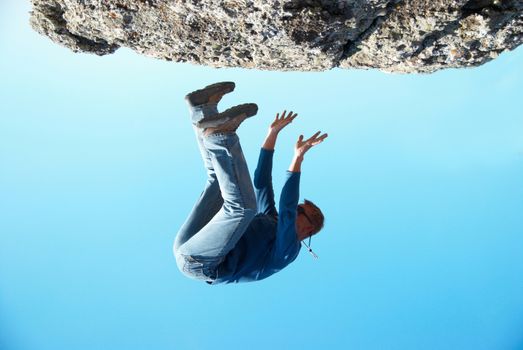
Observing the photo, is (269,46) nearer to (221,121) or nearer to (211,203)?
(221,121)

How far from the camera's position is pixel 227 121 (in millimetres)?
3809

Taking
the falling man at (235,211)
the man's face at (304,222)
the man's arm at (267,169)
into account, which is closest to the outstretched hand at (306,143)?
the falling man at (235,211)

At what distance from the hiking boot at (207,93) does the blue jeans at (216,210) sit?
8 centimetres

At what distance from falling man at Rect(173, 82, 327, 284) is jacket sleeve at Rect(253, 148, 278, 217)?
1 cm

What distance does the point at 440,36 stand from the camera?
374cm

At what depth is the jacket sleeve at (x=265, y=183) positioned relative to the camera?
15.7 feet

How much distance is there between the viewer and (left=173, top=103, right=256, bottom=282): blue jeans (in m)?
3.77

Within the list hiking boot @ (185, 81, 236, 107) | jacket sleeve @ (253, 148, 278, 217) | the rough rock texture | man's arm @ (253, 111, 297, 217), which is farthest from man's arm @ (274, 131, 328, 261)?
hiking boot @ (185, 81, 236, 107)

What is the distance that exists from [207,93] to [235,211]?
1.18 meters

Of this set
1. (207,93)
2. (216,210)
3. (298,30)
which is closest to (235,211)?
(216,210)

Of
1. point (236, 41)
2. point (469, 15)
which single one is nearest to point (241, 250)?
point (236, 41)

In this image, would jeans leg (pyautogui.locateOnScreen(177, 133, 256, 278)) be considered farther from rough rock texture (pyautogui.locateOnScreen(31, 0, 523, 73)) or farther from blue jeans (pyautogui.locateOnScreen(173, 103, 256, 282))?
rough rock texture (pyautogui.locateOnScreen(31, 0, 523, 73))

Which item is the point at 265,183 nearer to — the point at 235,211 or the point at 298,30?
the point at 235,211

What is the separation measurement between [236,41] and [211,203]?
5.29 ft
